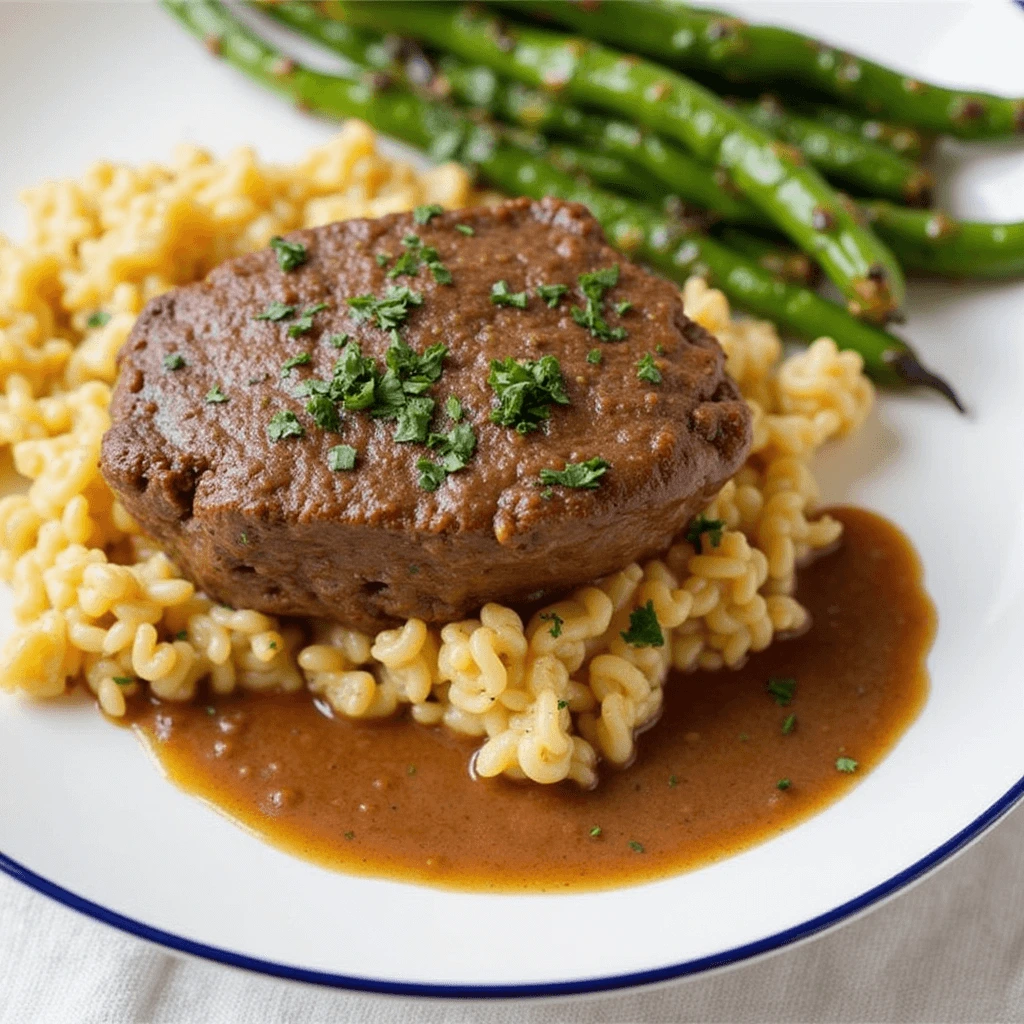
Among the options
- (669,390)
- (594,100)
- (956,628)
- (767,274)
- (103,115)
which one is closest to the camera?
(669,390)

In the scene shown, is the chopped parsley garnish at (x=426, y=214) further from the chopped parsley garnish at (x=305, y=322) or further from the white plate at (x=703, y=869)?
the white plate at (x=703, y=869)

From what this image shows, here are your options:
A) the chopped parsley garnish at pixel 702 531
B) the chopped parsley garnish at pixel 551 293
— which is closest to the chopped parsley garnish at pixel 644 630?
the chopped parsley garnish at pixel 702 531

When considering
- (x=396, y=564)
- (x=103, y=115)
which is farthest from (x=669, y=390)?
(x=103, y=115)

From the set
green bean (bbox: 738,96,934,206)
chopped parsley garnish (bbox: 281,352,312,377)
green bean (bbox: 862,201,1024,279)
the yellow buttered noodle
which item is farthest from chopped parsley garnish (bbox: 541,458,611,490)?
green bean (bbox: 738,96,934,206)

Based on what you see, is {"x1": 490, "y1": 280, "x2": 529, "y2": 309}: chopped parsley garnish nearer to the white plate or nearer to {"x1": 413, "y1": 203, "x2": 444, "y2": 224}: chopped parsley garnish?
{"x1": 413, "y1": 203, "x2": 444, "y2": 224}: chopped parsley garnish

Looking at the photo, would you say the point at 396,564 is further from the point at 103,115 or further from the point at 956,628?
the point at 103,115

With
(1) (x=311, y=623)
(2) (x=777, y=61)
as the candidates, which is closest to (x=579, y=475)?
(1) (x=311, y=623)

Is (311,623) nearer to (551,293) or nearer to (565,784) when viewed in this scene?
(565,784)
